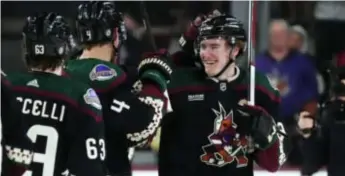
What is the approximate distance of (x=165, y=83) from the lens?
9.90 ft

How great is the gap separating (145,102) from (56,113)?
0.35m

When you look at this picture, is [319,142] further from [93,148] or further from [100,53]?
[93,148]

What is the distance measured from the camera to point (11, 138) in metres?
2.47

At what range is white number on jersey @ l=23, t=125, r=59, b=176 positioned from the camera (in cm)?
273

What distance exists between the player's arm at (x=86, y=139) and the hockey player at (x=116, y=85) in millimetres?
220

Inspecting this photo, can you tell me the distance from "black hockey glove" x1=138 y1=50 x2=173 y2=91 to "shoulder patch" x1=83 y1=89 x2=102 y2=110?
0.25m

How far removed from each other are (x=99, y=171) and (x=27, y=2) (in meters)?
1.88

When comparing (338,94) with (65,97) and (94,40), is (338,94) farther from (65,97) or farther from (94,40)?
(65,97)

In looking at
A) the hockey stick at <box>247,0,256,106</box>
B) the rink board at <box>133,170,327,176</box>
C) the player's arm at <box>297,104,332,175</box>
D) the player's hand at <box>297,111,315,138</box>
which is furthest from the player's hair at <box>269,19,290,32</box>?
the hockey stick at <box>247,0,256,106</box>

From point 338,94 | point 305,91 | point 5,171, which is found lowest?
point 305,91

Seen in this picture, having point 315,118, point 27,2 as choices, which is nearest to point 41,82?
point 315,118

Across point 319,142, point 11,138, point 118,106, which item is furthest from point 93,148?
point 319,142

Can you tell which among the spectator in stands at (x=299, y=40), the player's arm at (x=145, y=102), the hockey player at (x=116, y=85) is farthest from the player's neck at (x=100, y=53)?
the spectator in stands at (x=299, y=40)

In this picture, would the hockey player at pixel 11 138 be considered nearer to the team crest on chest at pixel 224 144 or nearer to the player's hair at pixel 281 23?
the team crest on chest at pixel 224 144
